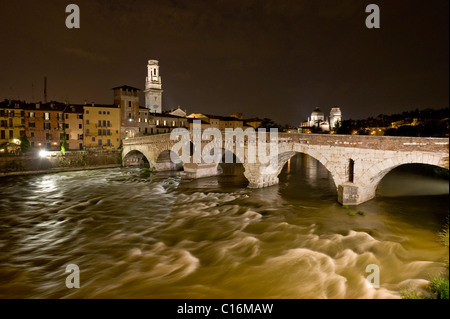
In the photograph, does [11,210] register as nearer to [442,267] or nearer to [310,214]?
[310,214]

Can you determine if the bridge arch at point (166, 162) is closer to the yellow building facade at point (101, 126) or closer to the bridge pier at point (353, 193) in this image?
the yellow building facade at point (101, 126)

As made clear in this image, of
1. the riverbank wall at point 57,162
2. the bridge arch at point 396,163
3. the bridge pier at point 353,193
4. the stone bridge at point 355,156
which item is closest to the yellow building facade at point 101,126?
the riverbank wall at point 57,162

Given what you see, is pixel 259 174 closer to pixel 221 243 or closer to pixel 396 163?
pixel 396 163

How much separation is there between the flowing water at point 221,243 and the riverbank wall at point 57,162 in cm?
1265

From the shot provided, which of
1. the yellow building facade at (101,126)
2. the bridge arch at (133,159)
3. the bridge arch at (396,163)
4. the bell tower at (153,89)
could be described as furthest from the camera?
the bell tower at (153,89)

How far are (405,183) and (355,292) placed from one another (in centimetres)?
1892

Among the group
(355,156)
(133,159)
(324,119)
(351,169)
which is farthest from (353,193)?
(324,119)

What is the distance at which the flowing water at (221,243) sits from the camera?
8.28 metres

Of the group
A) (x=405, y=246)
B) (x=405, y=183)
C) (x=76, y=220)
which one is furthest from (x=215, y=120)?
(x=405, y=246)

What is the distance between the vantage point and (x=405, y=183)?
2275 cm

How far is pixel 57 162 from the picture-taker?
33281 millimetres

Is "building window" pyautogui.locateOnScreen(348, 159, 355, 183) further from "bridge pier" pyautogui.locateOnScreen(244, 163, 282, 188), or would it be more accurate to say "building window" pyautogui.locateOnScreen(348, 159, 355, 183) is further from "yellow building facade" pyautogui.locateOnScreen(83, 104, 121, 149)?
"yellow building facade" pyautogui.locateOnScreen(83, 104, 121, 149)
